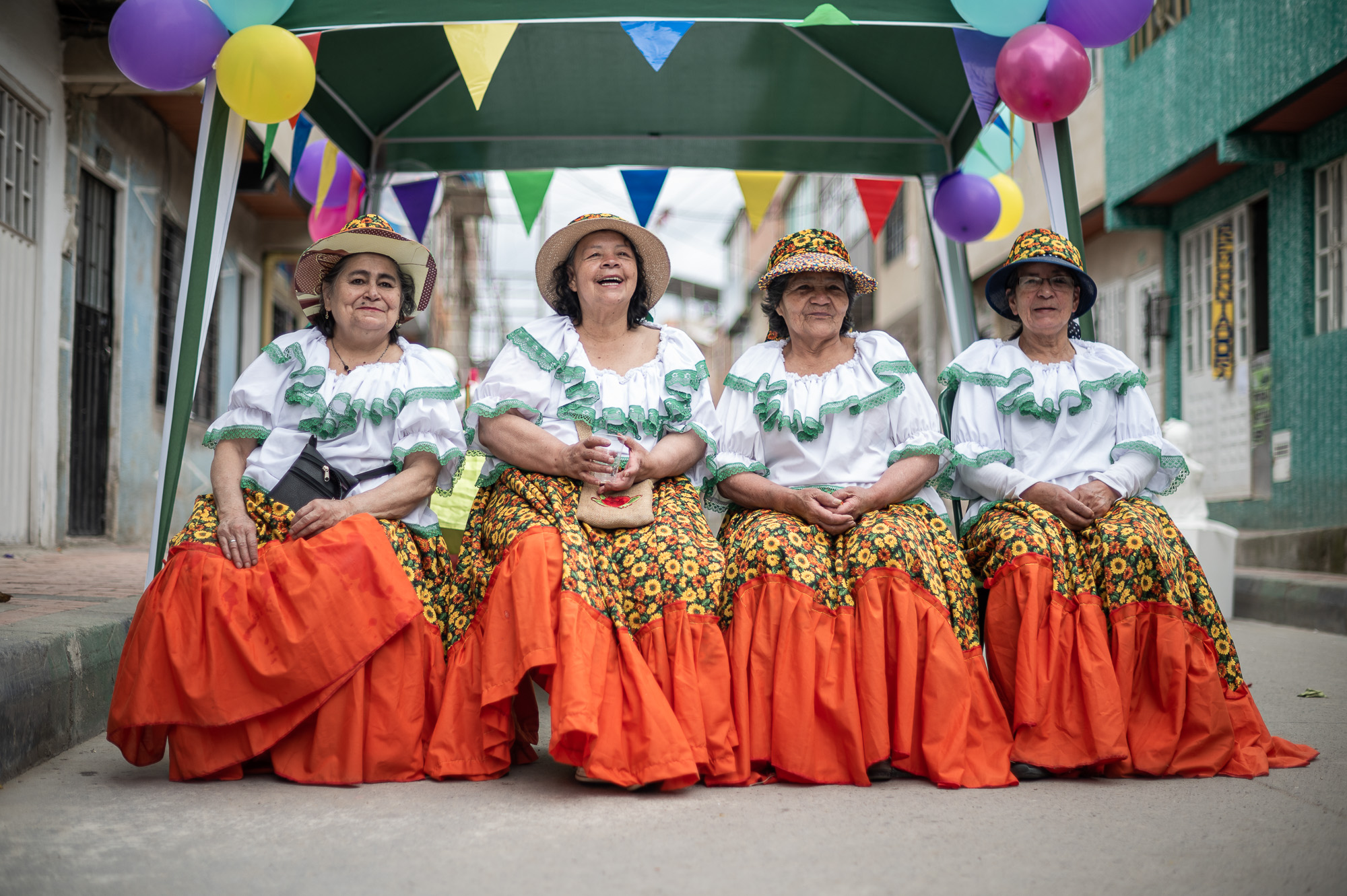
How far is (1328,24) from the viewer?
8602 mm

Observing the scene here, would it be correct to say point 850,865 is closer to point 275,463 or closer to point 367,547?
point 367,547

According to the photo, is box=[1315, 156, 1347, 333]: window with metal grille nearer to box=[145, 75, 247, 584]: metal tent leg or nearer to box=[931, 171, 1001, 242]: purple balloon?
box=[931, 171, 1001, 242]: purple balloon

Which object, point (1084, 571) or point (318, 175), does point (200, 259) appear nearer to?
point (318, 175)

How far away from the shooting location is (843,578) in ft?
11.3

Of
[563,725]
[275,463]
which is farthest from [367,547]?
[563,725]

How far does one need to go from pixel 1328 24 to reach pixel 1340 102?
773 millimetres

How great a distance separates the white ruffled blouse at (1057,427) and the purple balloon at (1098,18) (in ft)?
4.18

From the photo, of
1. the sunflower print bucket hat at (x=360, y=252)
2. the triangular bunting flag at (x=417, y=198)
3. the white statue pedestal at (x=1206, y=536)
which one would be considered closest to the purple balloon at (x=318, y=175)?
the triangular bunting flag at (x=417, y=198)

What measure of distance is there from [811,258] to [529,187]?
9.46 ft

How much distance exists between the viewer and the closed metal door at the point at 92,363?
860cm

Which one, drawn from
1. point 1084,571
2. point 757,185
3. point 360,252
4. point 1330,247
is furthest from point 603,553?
point 1330,247

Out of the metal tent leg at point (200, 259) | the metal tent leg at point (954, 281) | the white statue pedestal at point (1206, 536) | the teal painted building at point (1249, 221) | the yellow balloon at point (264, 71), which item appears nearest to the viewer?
the yellow balloon at point (264, 71)

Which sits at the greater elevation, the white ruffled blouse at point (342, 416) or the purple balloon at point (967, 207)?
the purple balloon at point (967, 207)

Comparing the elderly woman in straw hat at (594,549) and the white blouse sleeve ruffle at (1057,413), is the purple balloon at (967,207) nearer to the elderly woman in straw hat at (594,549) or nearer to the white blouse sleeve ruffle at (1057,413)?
the white blouse sleeve ruffle at (1057,413)
